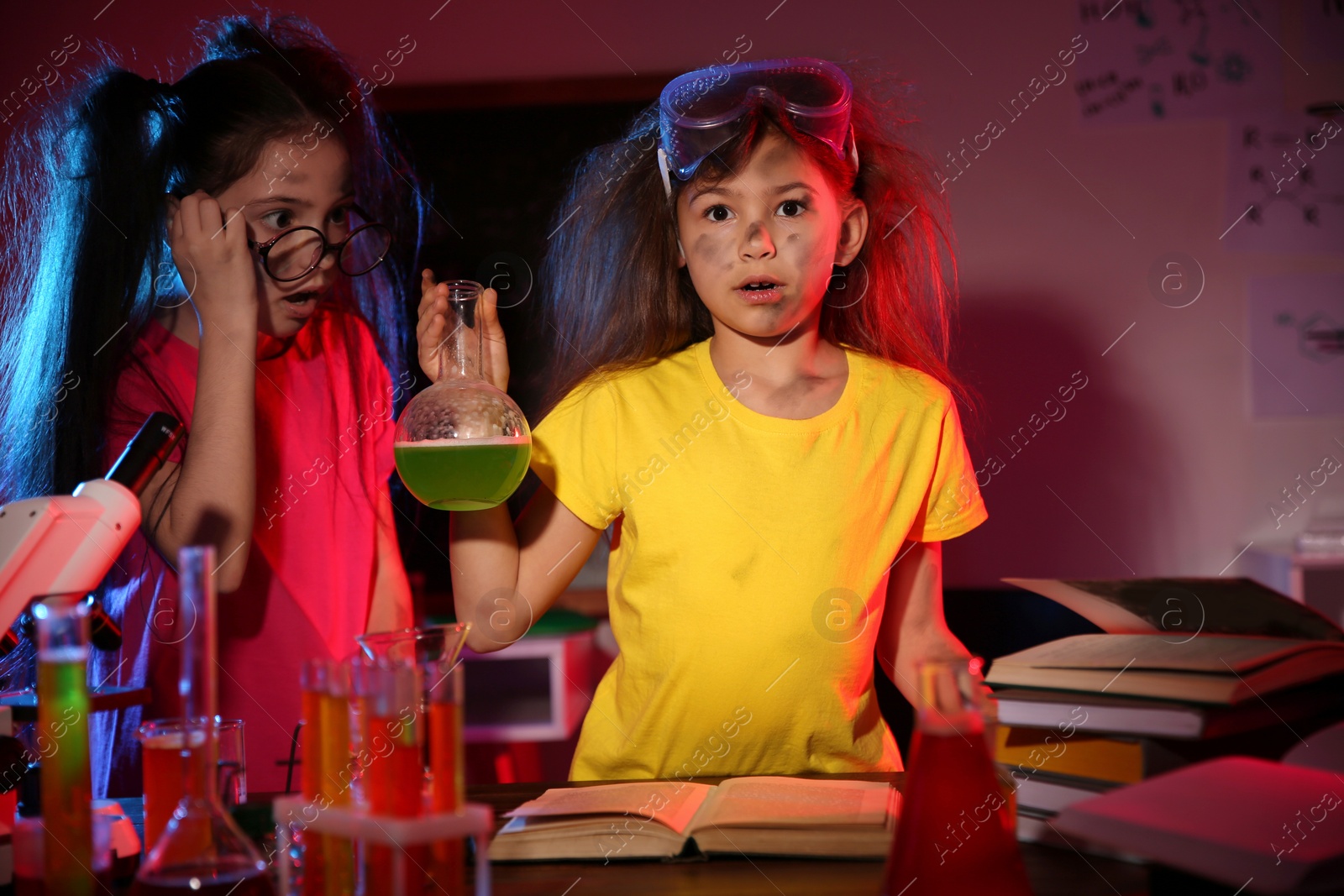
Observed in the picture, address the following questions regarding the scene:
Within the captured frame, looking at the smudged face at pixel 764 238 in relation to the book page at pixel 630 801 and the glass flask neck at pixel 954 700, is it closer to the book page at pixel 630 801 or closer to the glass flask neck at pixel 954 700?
the book page at pixel 630 801

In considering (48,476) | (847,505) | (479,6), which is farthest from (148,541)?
(479,6)

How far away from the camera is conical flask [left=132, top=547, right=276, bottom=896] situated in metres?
0.63

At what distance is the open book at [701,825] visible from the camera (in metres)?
0.76

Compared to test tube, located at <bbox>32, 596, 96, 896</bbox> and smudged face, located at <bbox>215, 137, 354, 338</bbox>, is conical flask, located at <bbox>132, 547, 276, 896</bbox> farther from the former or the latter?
smudged face, located at <bbox>215, 137, 354, 338</bbox>

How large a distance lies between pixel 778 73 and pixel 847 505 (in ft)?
1.68

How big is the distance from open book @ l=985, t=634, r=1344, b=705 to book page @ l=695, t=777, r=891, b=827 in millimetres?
137

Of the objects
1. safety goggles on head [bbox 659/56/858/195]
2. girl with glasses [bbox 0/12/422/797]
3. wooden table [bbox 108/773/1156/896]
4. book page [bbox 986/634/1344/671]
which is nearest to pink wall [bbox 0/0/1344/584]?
girl with glasses [bbox 0/12/422/797]

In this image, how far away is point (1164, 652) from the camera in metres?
0.76

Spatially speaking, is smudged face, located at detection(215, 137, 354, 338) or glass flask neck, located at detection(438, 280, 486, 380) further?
smudged face, located at detection(215, 137, 354, 338)

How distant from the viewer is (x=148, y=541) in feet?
4.17

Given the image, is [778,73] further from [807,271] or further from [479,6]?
[479,6]

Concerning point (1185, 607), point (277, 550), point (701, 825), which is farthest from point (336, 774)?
point (277, 550)

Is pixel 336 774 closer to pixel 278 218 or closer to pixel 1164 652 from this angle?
pixel 1164 652

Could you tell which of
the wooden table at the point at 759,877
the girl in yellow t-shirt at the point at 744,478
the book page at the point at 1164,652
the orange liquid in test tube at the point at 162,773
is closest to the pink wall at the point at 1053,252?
the girl in yellow t-shirt at the point at 744,478
